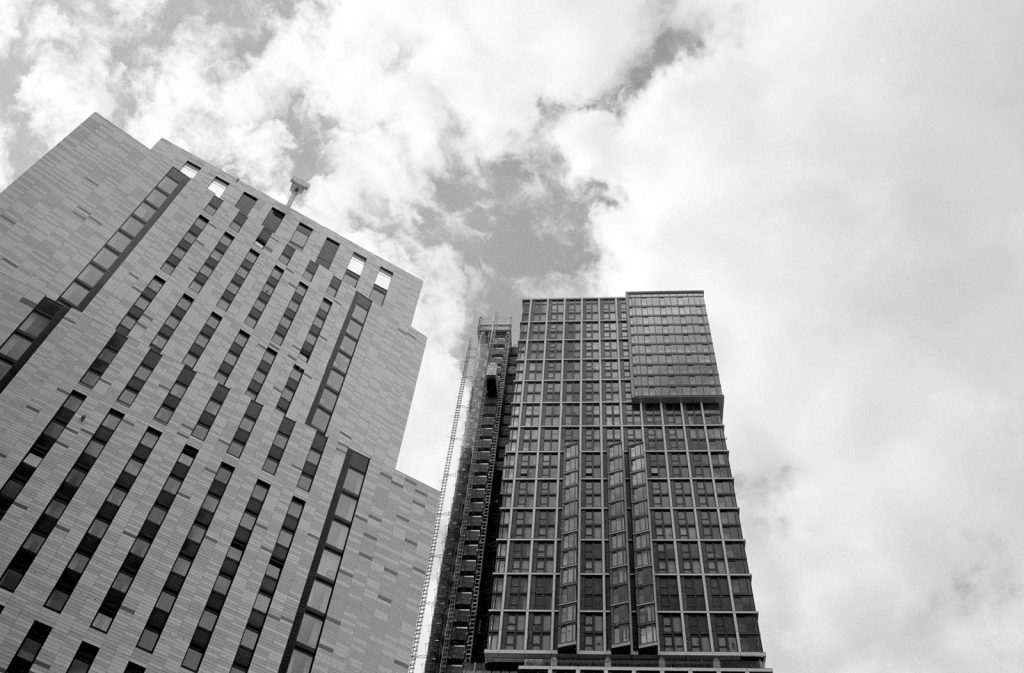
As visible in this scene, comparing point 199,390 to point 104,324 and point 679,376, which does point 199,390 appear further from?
point 679,376

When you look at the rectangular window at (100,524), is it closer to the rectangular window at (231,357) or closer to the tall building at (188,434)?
the tall building at (188,434)

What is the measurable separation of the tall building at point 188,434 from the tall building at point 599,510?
5721cm

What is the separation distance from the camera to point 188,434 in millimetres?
62531

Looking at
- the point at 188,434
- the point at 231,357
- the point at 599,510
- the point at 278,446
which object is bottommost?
the point at 188,434

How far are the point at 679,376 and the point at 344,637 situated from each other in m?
101

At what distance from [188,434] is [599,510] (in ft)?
279

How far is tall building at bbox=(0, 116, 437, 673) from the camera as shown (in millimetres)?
52406

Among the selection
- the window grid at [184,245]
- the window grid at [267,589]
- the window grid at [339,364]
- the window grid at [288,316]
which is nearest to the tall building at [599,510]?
the window grid at [339,364]

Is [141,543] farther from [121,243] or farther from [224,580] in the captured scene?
[121,243]

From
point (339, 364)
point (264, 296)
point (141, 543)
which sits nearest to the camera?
point (141, 543)

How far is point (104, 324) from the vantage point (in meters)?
62.9

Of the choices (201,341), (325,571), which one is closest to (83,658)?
(325,571)

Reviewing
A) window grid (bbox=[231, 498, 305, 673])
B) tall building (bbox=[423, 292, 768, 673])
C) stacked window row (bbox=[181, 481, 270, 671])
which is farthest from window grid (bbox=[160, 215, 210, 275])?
tall building (bbox=[423, 292, 768, 673])

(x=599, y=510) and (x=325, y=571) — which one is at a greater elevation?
(x=599, y=510)
